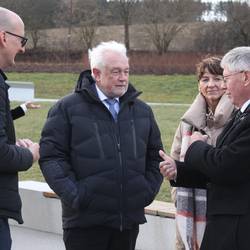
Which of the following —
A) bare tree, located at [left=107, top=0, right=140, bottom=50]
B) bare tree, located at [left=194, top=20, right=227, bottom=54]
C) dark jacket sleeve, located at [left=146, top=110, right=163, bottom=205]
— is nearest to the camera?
dark jacket sleeve, located at [left=146, top=110, right=163, bottom=205]

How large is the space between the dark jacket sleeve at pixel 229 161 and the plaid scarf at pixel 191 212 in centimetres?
91

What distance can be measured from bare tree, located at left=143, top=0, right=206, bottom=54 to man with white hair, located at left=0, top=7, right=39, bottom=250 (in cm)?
3804

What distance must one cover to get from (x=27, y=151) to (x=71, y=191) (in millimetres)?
466

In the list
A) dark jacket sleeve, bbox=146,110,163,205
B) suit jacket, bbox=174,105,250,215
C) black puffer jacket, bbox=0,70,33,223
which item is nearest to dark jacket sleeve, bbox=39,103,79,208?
black puffer jacket, bbox=0,70,33,223

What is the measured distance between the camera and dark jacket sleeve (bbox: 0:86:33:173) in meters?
3.17

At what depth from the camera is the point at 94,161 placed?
12.0ft

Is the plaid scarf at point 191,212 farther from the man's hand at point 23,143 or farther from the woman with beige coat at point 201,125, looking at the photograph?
the man's hand at point 23,143

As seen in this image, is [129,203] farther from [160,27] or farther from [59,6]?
[59,6]

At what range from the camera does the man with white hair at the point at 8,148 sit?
320cm

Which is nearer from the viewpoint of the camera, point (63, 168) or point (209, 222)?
point (209, 222)

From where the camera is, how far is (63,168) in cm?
371

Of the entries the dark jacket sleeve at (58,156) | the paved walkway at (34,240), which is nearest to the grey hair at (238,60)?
the dark jacket sleeve at (58,156)

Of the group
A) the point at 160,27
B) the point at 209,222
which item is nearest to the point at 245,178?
the point at 209,222

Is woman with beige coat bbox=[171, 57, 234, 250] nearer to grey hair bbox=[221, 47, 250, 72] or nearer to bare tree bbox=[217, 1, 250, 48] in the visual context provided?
grey hair bbox=[221, 47, 250, 72]
